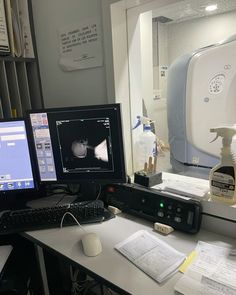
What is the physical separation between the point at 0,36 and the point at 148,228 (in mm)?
1242

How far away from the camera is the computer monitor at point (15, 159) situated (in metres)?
1.16

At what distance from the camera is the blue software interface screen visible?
3.80ft

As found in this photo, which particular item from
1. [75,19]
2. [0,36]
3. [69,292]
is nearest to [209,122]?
[75,19]

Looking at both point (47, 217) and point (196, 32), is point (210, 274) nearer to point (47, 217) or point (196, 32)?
point (47, 217)

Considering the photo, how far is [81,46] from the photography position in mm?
1331

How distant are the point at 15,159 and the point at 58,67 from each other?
64cm

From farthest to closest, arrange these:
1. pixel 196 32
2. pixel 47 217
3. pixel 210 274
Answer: pixel 196 32 < pixel 47 217 < pixel 210 274

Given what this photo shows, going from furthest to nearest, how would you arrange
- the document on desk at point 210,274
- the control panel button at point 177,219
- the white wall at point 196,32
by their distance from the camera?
the white wall at point 196,32 → the control panel button at point 177,219 → the document on desk at point 210,274

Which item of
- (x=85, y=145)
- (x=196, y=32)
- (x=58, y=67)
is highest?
(x=196, y=32)

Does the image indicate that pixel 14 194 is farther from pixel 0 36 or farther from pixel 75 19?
pixel 75 19

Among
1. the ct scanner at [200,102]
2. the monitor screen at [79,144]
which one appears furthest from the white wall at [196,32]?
the monitor screen at [79,144]

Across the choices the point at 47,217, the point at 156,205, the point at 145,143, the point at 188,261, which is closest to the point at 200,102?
the point at 145,143

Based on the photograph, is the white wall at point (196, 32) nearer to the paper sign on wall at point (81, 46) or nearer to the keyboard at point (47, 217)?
the paper sign on wall at point (81, 46)

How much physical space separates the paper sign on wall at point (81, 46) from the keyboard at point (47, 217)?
2.40 ft
